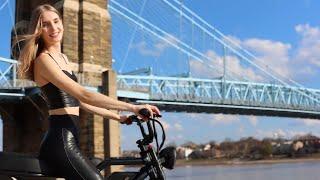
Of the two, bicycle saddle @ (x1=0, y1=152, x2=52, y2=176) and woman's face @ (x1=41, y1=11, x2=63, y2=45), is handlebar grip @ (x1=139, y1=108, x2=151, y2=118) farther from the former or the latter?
woman's face @ (x1=41, y1=11, x2=63, y2=45)

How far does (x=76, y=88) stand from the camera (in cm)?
262

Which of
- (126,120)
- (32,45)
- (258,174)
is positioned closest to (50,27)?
(32,45)

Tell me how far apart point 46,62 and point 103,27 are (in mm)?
23434

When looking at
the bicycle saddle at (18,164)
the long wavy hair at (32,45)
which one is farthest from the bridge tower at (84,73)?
the bicycle saddle at (18,164)

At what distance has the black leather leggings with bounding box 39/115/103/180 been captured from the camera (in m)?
2.50

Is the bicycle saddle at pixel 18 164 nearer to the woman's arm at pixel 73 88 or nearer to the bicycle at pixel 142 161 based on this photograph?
the bicycle at pixel 142 161

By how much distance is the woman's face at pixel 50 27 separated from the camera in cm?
277

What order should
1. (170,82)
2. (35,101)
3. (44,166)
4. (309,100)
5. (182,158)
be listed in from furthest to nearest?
1. (182,158)
2. (309,100)
3. (170,82)
4. (35,101)
5. (44,166)

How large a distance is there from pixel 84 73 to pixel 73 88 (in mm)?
21508

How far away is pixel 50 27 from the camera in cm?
277

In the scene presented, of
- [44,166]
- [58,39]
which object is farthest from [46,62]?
[44,166]

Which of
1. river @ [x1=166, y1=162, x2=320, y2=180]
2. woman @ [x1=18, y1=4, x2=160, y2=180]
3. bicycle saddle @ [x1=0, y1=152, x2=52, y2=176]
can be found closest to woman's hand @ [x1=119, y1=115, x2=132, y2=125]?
woman @ [x1=18, y1=4, x2=160, y2=180]

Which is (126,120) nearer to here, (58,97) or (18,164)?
(58,97)

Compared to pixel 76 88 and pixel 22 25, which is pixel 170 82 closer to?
pixel 22 25
